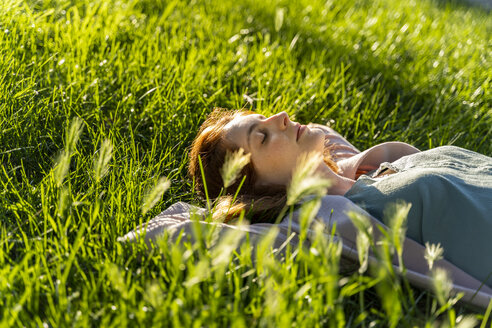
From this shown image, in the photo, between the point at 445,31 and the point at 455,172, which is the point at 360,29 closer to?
the point at 445,31

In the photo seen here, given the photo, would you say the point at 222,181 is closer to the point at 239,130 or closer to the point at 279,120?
the point at 239,130

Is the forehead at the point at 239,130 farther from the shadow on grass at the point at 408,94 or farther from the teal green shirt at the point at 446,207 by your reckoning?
the shadow on grass at the point at 408,94

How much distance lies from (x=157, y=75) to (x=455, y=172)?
148 cm

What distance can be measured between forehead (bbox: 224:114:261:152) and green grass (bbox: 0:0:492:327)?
10.0 inches

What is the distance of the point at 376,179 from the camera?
87.7 inches

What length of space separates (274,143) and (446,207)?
660 mm

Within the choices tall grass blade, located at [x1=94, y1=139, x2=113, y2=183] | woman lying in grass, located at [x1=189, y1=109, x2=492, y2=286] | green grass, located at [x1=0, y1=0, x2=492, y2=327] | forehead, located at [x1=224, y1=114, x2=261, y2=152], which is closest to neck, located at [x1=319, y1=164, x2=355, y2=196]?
woman lying in grass, located at [x1=189, y1=109, x2=492, y2=286]

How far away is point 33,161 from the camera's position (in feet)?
7.72

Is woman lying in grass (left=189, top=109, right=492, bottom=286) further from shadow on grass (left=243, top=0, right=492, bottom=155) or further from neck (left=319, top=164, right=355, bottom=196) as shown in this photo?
shadow on grass (left=243, top=0, right=492, bottom=155)

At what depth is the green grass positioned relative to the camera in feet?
4.49

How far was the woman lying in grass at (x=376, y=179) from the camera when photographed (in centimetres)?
188

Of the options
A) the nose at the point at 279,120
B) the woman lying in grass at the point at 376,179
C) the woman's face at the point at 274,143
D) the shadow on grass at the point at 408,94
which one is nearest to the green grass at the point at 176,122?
the shadow on grass at the point at 408,94

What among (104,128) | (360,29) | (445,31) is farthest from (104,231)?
(445,31)

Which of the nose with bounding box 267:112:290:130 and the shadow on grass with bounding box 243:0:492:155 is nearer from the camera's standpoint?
the nose with bounding box 267:112:290:130
